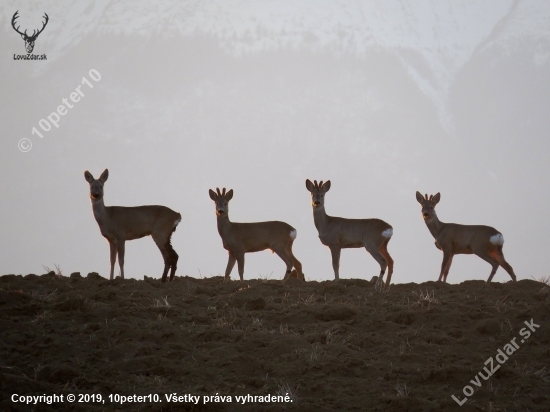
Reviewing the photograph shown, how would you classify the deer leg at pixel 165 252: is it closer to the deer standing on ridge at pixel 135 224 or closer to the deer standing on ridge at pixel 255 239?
the deer standing on ridge at pixel 135 224

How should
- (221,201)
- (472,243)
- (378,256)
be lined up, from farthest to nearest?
(221,201) → (472,243) → (378,256)

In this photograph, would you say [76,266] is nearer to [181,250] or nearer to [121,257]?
[181,250]

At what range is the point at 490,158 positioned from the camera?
527 ft

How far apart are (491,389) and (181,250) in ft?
382

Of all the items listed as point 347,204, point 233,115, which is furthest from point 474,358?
point 233,115

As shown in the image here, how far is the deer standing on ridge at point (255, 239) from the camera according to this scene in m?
22.2

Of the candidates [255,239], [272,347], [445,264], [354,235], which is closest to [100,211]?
[255,239]

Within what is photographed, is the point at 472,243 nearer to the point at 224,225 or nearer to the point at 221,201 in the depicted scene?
the point at 224,225

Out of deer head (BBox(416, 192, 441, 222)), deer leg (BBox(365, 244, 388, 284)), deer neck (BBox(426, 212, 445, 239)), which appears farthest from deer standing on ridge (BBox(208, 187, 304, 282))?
deer neck (BBox(426, 212, 445, 239))

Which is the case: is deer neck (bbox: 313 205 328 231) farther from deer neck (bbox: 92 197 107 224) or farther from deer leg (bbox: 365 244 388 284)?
deer neck (bbox: 92 197 107 224)

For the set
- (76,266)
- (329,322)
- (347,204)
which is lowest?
(329,322)

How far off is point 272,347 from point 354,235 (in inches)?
313

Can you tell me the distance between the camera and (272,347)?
1378 centimetres

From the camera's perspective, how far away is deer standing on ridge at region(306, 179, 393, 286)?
21.1 meters
